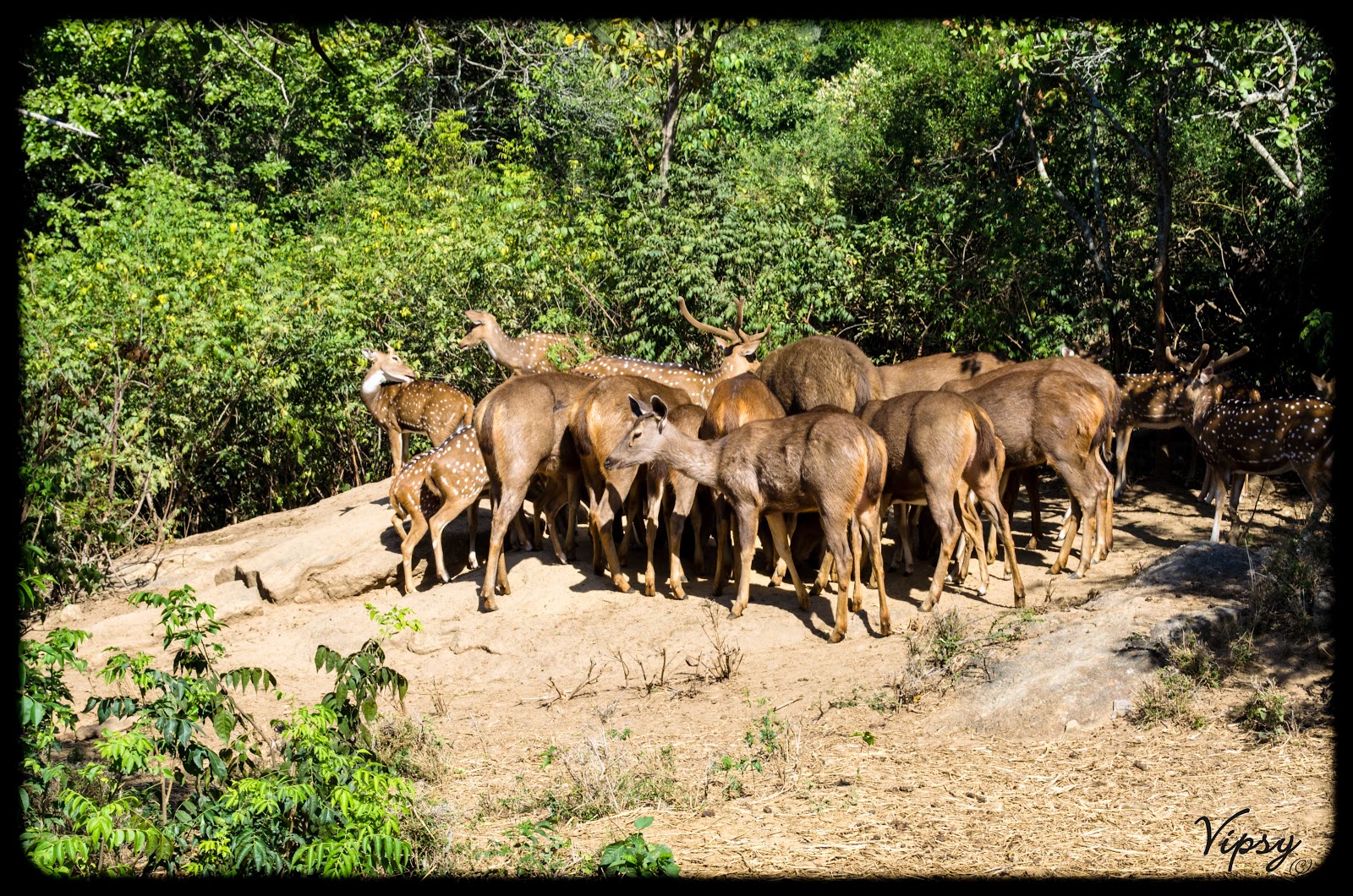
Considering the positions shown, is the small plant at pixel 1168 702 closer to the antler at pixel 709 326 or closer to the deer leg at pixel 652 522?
the deer leg at pixel 652 522

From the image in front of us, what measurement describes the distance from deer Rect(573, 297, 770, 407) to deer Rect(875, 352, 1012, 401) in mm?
1500

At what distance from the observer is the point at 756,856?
6.28 m

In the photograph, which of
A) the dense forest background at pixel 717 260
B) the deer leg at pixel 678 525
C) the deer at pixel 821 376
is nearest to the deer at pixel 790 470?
the deer leg at pixel 678 525

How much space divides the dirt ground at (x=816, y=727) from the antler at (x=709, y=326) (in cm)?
318

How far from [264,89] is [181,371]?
567 inches

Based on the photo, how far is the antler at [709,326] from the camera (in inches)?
571

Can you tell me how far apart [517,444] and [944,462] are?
154 inches

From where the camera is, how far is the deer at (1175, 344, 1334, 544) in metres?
11.9

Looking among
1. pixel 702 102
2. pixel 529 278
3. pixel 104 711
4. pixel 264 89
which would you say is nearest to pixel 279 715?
pixel 104 711

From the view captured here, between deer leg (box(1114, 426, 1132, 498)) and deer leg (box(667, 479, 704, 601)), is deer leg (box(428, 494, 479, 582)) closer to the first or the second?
deer leg (box(667, 479, 704, 601))

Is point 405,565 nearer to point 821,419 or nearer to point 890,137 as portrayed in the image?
point 821,419

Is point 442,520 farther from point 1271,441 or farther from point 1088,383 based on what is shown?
point 1271,441

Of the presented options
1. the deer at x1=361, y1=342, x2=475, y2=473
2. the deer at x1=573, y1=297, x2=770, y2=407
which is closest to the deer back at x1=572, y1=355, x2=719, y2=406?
the deer at x1=573, y1=297, x2=770, y2=407

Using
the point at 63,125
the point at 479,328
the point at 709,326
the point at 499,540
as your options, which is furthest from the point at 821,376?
the point at 63,125
